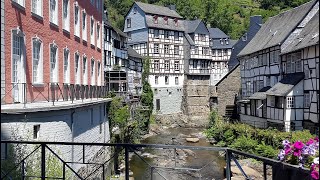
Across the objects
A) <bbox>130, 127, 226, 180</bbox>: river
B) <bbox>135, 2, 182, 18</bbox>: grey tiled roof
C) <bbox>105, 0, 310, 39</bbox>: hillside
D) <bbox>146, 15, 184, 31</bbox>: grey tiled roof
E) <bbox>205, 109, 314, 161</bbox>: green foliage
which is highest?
<bbox>105, 0, 310, 39</bbox>: hillside

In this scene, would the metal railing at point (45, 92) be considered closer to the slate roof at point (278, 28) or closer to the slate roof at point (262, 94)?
the slate roof at point (262, 94)

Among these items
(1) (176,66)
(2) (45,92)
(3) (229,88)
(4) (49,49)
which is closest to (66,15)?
(4) (49,49)

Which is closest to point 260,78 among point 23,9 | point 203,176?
point 203,176

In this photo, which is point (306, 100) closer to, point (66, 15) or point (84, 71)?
point (84, 71)

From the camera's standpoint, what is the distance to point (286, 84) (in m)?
27.4

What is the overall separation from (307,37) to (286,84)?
12.4 ft

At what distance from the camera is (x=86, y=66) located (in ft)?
80.0

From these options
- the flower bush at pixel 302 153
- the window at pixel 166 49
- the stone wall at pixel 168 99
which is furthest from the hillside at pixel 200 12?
the flower bush at pixel 302 153

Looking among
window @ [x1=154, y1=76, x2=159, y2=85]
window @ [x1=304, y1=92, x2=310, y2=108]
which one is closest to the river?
window @ [x1=304, y1=92, x2=310, y2=108]

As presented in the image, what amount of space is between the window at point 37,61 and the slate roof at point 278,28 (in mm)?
20191

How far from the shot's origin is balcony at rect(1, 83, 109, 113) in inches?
497

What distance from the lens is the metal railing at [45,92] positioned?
13.6 m

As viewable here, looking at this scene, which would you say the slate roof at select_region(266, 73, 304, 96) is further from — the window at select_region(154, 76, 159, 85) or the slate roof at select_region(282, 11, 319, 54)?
the window at select_region(154, 76, 159, 85)

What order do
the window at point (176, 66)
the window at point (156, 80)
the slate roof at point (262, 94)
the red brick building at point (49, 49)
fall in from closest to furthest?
the red brick building at point (49, 49) → the slate roof at point (262, 94) → the window at point (156, 80) → the window at point (176, 66)
